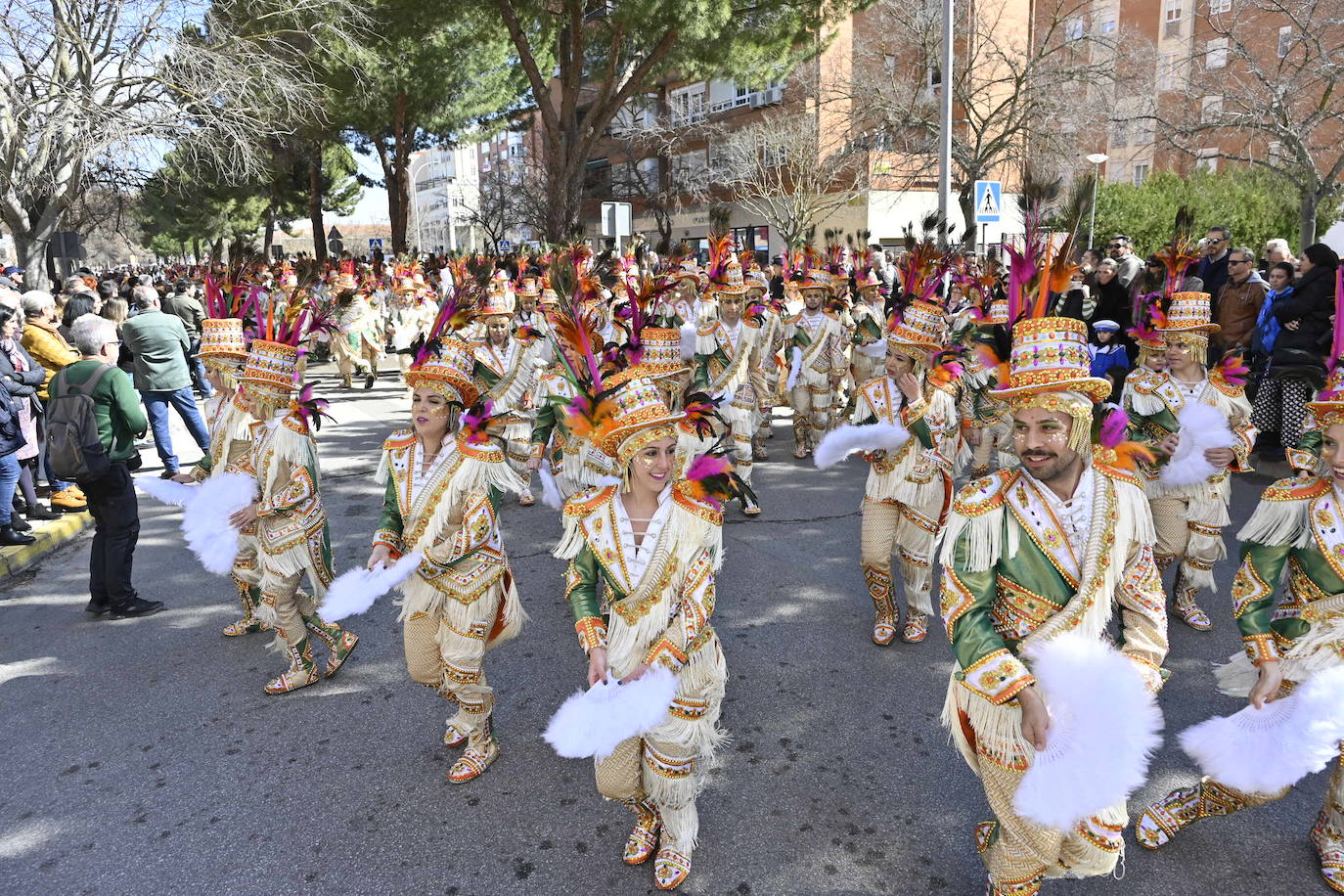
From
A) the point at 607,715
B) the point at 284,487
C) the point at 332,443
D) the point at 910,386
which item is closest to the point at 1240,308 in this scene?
the point at 910,386

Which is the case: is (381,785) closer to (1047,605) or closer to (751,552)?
(1047,605)

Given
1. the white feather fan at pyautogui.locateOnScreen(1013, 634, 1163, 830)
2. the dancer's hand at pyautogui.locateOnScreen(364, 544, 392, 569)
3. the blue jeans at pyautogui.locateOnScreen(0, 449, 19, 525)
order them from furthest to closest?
the blue jeans at pyautogui.locateOnScreen(0, 449, 19, 525) < the dancer's hand at pyautogui.locateOnScreen(364, 544, 392, 569) < the white feather fan at pyautogui.locateOnScreen(1013, 634, 1163, 830)

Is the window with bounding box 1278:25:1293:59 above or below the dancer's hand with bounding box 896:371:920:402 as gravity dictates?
above

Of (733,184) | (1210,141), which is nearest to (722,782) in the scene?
(733,184)

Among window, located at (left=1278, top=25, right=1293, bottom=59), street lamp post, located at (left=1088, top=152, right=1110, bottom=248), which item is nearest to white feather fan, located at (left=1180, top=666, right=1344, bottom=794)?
street lamp post, located at (left=1088, top=152, right=1110, bottom=248)

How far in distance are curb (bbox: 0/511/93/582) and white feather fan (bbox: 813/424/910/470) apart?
20.4ft

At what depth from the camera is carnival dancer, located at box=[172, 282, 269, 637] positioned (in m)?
4.88

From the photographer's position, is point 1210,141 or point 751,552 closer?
point 751,552

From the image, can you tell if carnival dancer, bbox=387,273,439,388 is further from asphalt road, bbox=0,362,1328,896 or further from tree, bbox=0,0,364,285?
asphalt road, bbox=0,362,1328,896

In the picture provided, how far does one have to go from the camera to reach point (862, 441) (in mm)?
4766

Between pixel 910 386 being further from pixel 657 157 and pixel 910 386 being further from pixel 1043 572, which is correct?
pixel 657 157

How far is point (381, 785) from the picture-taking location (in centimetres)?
378

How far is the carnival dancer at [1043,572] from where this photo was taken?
2.51 m

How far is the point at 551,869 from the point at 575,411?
5.64 ft
